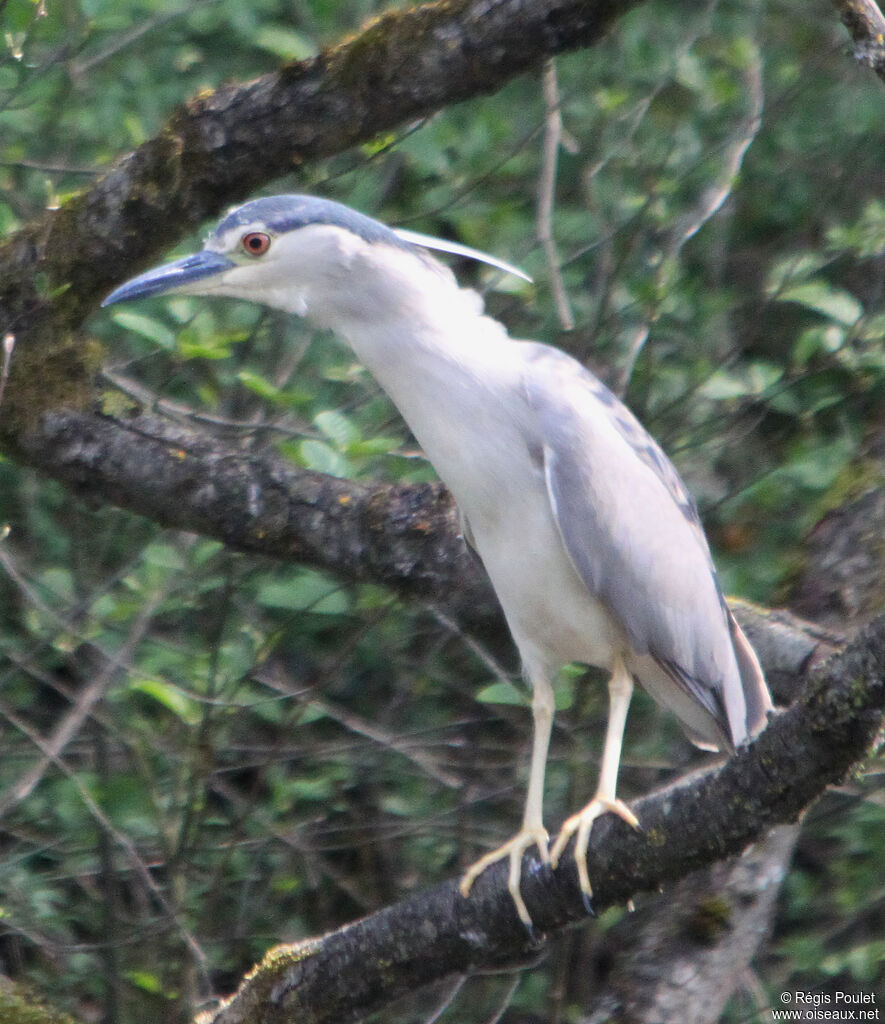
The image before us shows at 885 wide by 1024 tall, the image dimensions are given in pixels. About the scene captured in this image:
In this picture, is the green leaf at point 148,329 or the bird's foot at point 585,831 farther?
the green leaf at point 148,329

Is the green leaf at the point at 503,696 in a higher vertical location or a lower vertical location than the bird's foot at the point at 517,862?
higher

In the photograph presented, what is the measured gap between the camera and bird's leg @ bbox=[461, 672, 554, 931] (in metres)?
2.41

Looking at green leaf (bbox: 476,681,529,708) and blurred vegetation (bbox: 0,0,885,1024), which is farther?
blurred vegetation (bbox: 0,0,885,1024)

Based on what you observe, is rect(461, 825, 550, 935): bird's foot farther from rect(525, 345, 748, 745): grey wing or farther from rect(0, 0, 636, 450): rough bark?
rect(0, 0, 636, 450): rough bark

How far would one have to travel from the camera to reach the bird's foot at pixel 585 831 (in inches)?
87.9

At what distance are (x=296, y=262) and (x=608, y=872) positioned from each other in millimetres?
1360


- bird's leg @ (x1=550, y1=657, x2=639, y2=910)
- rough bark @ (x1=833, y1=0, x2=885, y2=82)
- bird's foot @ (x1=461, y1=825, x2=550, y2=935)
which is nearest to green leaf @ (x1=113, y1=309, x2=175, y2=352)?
bird's leg @ (x1=550, y1=657, x2=639, y2=910)

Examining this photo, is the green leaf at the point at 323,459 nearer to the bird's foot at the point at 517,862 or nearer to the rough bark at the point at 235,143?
the rough bark at the point at 235,143

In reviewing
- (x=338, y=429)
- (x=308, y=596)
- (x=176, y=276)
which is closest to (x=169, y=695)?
(x=308, y=596)

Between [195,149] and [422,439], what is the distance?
2.58 feet

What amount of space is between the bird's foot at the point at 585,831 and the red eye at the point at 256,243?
4.23 feet

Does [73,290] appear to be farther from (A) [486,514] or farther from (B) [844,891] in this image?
(B) [844,891]

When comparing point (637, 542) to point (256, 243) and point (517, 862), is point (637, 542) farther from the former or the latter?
point (256, 243)

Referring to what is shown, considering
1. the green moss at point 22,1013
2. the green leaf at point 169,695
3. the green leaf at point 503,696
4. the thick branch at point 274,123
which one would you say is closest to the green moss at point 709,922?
the green leaf at point 503,696
